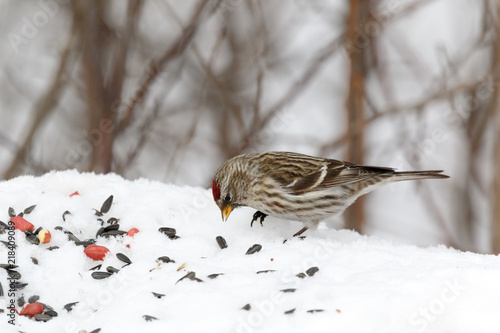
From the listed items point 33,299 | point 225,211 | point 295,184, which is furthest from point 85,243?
point 295,184

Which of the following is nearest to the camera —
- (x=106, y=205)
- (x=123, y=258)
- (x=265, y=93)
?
(x=123, y=258)

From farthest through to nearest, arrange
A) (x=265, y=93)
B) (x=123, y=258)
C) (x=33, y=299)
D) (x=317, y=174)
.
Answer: (x=265, y=93), (x=317, y=174), (x=123, y=258), (x=33, y=299)

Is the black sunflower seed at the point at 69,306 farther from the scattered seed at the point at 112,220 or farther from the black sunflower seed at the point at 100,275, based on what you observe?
the scattered seed at the point at 112,220

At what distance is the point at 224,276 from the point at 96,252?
28.7 inches

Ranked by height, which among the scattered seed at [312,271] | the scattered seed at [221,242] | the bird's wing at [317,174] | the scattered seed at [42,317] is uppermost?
the bird's wing at [317,174]

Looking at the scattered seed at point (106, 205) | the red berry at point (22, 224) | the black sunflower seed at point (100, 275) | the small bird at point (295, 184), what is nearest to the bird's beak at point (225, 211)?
the small bird at point (295, 184)

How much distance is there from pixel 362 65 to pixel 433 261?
2.69 m

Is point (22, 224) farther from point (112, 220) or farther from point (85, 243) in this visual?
point (112, 220)

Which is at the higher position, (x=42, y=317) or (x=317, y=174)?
(x=317, y=174)

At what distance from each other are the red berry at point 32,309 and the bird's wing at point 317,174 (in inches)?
63.5

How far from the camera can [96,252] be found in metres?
3.21

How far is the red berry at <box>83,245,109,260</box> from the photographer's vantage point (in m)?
3.21

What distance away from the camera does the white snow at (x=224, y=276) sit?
8.13 ft

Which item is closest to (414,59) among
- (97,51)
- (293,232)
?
(97,51)
